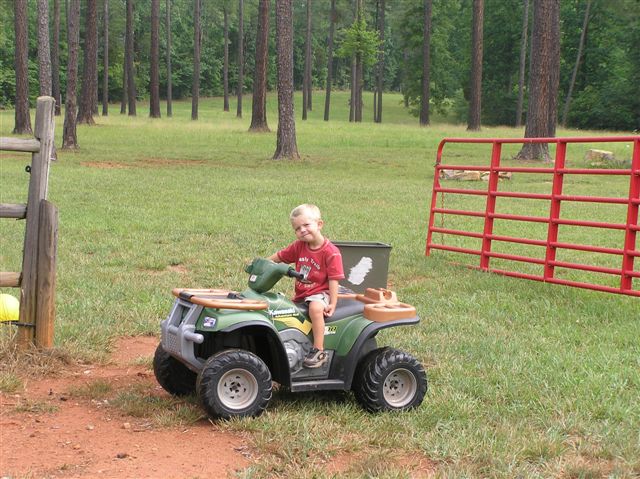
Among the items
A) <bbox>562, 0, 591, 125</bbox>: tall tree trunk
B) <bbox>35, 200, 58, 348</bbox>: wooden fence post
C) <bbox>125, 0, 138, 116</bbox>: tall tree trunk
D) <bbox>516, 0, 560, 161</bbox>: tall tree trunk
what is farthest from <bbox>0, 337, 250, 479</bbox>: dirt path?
<bbox>562, 0, 591, 125</bbox>: tall tree trunk

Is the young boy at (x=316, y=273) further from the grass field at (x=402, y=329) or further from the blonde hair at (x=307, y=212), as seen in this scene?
the grass field at (x=402, y=329)

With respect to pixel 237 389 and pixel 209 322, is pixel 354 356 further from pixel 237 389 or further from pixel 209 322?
pixel 209 322

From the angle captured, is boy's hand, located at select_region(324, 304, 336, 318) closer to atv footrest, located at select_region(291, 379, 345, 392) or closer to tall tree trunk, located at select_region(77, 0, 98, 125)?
atv footrest, located at select_region(291, 379, 345, 392)

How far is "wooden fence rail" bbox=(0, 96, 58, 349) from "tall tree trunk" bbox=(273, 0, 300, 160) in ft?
60.6

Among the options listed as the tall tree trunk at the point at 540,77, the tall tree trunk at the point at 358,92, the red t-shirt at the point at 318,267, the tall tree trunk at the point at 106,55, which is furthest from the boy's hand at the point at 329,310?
the tall tree trunk at the point at 358,92

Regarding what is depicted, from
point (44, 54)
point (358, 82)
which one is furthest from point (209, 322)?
point (358, 82)

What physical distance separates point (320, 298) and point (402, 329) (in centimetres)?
200

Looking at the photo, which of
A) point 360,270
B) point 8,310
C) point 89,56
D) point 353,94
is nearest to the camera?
point 360,270

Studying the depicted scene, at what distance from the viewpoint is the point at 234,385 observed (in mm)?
4305

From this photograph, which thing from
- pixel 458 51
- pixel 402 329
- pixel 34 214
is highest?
pixel 458 51

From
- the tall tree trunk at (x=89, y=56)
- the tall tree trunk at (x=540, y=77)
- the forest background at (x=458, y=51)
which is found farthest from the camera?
the forest background at (x=458, y=51)

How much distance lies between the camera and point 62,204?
1358 centimetres

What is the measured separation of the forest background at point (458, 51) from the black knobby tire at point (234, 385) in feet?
182

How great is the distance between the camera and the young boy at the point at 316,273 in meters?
4.53
